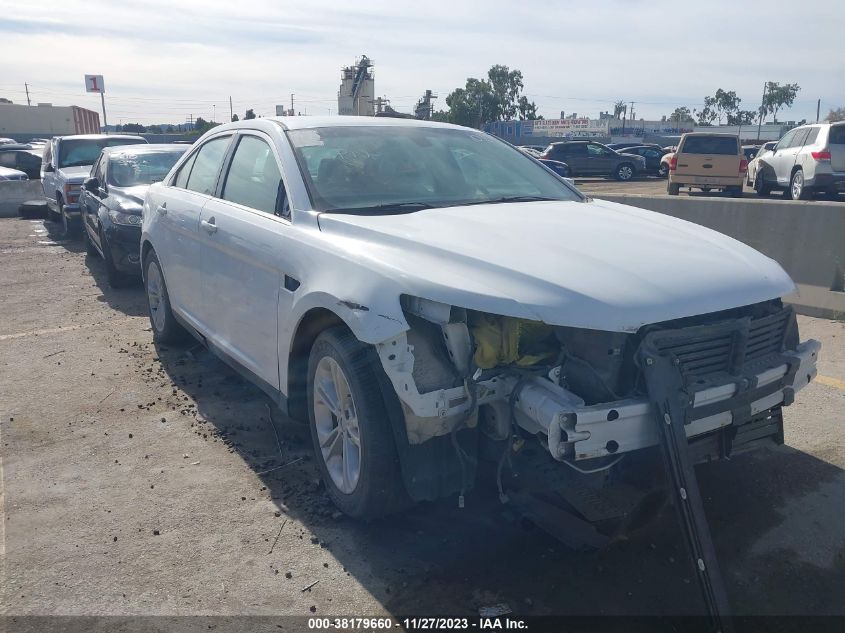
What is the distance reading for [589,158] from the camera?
101 ft

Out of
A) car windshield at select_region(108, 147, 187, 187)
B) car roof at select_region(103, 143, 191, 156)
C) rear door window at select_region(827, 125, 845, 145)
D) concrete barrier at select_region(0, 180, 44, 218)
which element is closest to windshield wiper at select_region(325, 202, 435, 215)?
car windshield at select_region(108, 147, 187, 187)

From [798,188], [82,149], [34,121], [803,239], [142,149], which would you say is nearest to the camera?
[803,239]

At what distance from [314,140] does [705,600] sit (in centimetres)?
301

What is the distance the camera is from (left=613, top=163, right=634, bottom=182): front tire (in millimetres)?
31375

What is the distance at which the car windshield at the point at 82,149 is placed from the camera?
13.9m

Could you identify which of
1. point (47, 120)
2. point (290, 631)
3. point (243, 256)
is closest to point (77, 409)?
point (243, 256)

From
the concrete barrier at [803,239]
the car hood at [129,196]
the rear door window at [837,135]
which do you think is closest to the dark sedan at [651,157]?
the rear door window at [837,135]

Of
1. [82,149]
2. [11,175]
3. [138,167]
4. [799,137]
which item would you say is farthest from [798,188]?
[11,175]

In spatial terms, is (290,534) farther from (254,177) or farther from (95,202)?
(95,202)

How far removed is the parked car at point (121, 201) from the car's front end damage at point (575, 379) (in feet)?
20.9

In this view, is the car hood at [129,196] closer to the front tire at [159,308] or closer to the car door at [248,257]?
the front tire at [159,308]

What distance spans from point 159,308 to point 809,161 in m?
A: 14.2

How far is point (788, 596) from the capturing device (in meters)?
2.93

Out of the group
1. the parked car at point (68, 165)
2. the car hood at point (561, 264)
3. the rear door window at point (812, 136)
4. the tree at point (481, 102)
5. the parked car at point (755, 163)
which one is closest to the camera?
the car hood at point (561, 264)
